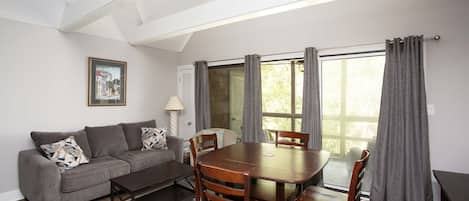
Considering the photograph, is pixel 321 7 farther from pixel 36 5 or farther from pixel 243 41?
pixel 36 5

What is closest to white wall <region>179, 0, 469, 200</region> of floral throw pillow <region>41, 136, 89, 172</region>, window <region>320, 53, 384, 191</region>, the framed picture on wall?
window <region>320, 53, 384, 191</region>

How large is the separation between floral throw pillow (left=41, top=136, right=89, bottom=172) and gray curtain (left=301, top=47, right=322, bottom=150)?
307cm

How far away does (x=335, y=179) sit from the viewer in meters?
3.35

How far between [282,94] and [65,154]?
3114mm

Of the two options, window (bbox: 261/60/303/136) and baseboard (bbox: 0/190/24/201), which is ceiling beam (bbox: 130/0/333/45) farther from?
baseboard (bbox: 0/190/24/201)

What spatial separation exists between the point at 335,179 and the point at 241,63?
7.84 feet

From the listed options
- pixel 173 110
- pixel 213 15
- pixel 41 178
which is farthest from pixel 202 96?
pixel 41 178

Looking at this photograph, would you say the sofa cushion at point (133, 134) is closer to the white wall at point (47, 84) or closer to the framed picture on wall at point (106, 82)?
the white wall at point (47, 84)

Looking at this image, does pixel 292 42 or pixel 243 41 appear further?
pixel 243 41

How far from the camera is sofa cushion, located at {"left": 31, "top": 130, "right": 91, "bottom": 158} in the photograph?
9.82ft

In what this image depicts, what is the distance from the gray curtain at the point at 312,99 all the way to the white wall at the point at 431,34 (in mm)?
222

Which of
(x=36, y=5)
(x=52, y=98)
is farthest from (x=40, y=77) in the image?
(x=36, y=5)

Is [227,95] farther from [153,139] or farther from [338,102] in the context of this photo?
[338,102]

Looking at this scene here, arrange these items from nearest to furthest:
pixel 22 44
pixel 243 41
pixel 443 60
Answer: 1. pixel 443 60
2. pixel 22 44
3. pixel 243 41
